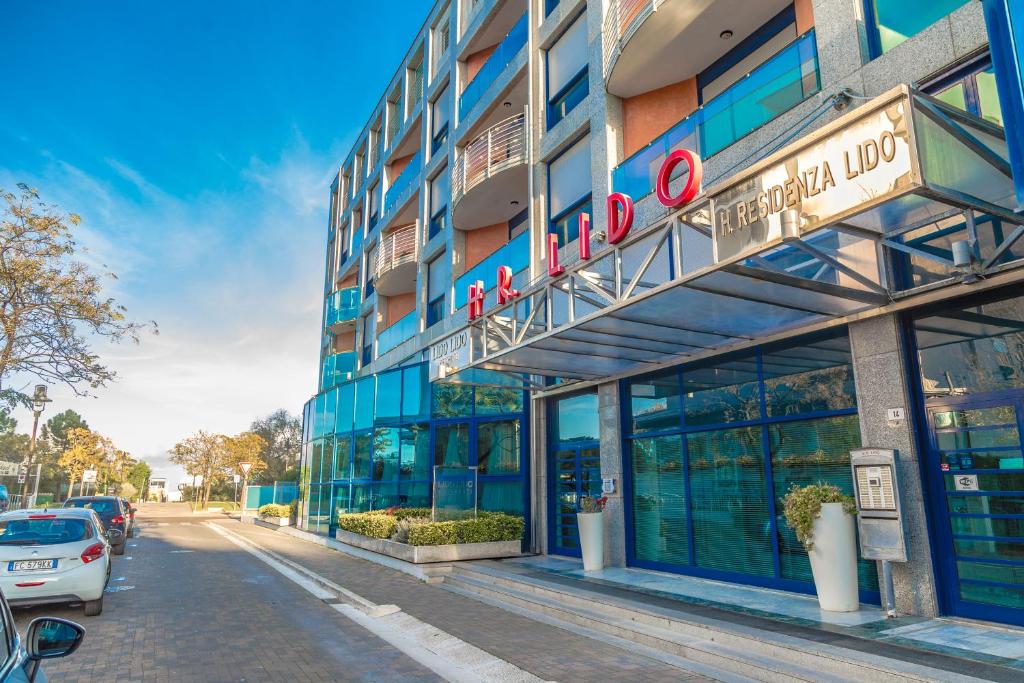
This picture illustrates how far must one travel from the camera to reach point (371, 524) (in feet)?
57.0

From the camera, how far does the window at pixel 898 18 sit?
7793 millimetres

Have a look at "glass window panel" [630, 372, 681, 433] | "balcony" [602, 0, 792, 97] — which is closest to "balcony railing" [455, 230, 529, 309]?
"balcony" [602, 0, 792, 97]

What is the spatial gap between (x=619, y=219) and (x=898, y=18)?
425cm

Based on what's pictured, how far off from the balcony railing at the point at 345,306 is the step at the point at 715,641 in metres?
22.1

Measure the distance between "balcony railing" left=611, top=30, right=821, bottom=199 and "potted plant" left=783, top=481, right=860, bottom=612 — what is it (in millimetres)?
5459

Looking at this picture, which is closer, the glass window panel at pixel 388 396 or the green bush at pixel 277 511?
the glass window panel at pixel 388 396

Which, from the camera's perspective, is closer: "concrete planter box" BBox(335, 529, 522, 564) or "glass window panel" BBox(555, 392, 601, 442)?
"concrete planter box" BBox(335, 529, 522, 564)

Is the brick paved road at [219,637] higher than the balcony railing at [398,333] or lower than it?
lower

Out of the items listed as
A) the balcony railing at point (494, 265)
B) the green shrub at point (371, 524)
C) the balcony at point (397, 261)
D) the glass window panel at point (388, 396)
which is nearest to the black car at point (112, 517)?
the green shrub at point (371, 524)

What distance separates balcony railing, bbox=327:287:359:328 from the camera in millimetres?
30812

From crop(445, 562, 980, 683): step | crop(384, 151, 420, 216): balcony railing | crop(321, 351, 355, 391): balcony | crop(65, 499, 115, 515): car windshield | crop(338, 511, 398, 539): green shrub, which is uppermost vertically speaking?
crop(384, 151, 420, 216): balcony railing

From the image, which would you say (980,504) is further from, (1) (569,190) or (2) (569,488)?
(1) (569,190)

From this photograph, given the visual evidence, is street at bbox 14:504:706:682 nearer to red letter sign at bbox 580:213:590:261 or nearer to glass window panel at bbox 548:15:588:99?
red letter sign at bbox 580:213:590:261

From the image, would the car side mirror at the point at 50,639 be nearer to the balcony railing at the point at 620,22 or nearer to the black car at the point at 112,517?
the balcony railing at the point at 620,22
